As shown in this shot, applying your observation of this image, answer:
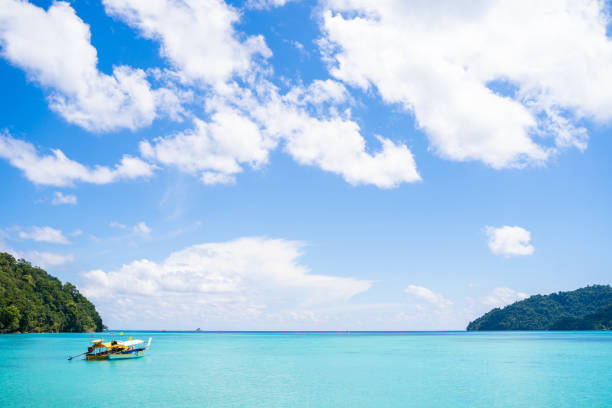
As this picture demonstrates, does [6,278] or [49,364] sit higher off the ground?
[6,278]

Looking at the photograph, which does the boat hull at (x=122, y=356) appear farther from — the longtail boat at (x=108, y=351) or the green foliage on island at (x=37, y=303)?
the green foliage on island at (x=37, y=303)

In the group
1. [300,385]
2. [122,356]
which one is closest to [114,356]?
[122,356]

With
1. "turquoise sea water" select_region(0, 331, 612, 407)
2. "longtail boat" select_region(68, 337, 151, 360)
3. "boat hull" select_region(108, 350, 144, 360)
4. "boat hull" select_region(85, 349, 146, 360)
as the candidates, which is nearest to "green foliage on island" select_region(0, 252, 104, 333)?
"boat hull" select_region(108, 350, 144, 360)

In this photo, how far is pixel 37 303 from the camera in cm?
13888

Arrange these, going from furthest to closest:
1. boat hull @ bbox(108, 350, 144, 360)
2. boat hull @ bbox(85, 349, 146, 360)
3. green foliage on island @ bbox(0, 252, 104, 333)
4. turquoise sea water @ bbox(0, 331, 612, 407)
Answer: green foliage on island @ bbox(0, 252, 104, 333)
boat hull @ bbox(108, 350, 144, 360)
boat hull @ bbox(85, 349, 146, 360)
turquoise sea water @ bbox(0, 331, 612, 407)

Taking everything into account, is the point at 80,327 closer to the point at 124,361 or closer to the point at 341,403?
the point at 124,361

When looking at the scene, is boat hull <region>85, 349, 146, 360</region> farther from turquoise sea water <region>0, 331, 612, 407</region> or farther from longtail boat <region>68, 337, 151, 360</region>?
turquoise sea water <region>0, 331, 612, 407</region>

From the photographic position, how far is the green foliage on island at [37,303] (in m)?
121

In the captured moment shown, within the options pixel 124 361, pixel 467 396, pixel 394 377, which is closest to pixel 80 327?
pixel 124 361

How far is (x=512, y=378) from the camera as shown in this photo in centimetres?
4362

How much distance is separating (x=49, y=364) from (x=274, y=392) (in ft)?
111

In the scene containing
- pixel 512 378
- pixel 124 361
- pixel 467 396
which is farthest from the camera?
pixel 124 361

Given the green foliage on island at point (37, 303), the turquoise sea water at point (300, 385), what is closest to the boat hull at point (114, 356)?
the turquoise sea water at point (300, 385)

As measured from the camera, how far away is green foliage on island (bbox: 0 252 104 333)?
12138 centimetres
